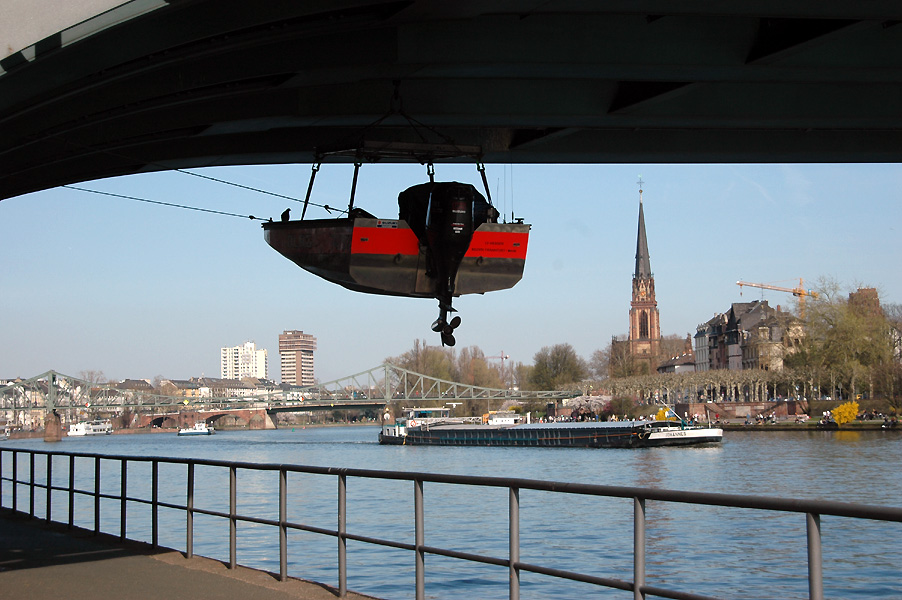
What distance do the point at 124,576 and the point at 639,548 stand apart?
17.3 ft

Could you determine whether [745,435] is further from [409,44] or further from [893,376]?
[409,44]

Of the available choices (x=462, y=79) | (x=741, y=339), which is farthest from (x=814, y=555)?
(x=741, y=339)

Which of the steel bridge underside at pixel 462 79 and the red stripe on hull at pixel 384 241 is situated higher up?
the steel bridge underside at pixel 462 79

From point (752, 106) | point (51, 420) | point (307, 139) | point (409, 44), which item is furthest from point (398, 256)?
point (51, 420)

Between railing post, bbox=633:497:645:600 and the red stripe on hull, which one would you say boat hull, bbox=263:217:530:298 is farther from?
railing post, bbox=633:497:645:600

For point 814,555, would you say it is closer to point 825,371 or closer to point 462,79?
point 462,79

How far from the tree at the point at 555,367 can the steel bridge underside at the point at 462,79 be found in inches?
5429

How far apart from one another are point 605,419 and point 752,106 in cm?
11034

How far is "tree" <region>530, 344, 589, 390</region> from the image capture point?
150000 mm

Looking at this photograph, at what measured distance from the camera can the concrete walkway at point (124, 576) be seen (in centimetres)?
769

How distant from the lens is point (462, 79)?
1013cm

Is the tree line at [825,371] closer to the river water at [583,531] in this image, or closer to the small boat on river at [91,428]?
the river water at [583,531]

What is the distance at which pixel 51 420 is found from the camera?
5295 inches

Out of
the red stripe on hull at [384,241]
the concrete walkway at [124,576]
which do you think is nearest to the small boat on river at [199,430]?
the concrete walkway at [124,576]
